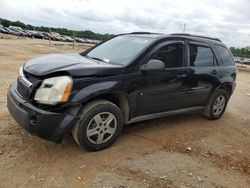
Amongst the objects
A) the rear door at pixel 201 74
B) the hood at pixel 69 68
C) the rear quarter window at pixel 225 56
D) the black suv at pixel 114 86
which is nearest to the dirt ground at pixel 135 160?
the black suv at pixel 114 86

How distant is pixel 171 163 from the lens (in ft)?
13.0

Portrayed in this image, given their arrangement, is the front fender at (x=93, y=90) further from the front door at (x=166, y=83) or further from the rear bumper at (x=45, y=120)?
the front door at (x=166, y=83)

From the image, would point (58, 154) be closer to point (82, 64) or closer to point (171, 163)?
point (82, 64)

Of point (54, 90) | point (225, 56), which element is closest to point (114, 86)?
point (54, 90)

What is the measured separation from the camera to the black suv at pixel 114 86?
11.7 ft

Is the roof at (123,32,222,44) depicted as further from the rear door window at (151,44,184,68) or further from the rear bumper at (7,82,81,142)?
the rear bumper at (7,82,81,142)

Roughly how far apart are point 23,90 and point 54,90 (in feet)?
1.94

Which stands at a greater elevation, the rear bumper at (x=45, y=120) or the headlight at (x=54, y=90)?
the headlight at (x=54, y=90)

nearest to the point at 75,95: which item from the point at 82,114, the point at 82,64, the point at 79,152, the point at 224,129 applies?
the point at 82,114

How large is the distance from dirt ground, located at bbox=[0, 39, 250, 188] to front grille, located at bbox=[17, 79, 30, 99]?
2.40 feet

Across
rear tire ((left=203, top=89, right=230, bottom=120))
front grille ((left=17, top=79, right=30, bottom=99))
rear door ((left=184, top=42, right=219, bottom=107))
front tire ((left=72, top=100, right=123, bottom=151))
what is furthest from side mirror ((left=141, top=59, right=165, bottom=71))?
rear tire ((left=203, top=89, right=230, bottom=120))

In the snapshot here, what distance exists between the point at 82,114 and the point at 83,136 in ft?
1.03

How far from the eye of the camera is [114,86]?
13.0 feet

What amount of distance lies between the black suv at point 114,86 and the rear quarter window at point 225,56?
0.56 ft
